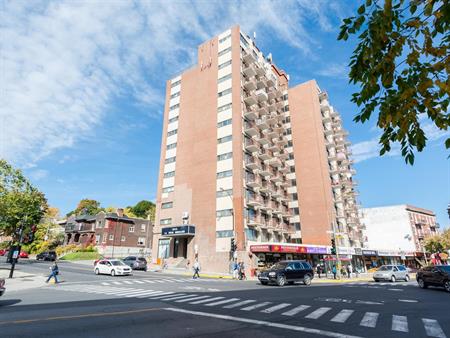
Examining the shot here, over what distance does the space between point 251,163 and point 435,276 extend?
88.6ft

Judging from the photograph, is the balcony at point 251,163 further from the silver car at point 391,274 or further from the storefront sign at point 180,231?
the silver car at point 391,274

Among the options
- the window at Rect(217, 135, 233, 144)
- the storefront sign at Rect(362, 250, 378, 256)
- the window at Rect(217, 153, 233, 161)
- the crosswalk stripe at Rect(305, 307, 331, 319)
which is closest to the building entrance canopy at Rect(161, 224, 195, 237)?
the window at Rect(217, 153, 233, 161)

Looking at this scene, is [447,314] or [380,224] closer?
[447,314]

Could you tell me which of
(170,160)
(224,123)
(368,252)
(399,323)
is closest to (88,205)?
(170,160)

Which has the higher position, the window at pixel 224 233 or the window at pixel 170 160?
the window at pixel 170 160

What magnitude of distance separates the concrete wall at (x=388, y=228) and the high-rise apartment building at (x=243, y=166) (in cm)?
1867

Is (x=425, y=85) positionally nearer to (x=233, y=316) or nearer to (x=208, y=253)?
(x=233, y=316)

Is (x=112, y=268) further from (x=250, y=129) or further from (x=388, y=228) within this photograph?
(x=388, y=228)

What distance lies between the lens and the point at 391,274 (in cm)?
2736

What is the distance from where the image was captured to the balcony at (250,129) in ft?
144

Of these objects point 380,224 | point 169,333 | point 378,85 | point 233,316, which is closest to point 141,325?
point 169,333

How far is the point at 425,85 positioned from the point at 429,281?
21.0m

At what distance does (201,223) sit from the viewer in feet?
134

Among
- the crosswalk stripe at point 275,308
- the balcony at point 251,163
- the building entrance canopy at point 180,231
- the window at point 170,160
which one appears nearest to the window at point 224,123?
the balcony at point 251,163
